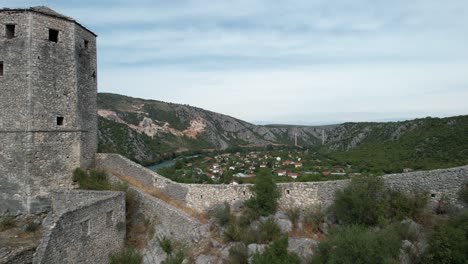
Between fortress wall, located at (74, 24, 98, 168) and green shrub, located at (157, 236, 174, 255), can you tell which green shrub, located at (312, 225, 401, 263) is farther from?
fortress wall, located at (74, 24, 98, 168)

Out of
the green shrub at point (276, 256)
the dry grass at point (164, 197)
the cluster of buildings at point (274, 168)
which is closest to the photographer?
the green shrub at point (276, 256)

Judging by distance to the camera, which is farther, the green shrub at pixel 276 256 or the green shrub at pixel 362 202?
the green shrub at pixel 362 202

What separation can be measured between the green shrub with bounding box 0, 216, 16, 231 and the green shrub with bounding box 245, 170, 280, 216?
8190mm

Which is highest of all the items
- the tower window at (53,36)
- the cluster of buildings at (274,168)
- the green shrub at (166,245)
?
the tower window at (53,36)

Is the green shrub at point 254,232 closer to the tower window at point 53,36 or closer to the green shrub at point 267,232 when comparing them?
the green shrub at point 267,232

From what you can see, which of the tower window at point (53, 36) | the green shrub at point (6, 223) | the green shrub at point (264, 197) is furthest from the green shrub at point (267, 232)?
the tower window at point (53, 36)

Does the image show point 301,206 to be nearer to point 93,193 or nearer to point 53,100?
point 93,193

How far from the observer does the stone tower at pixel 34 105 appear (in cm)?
1156

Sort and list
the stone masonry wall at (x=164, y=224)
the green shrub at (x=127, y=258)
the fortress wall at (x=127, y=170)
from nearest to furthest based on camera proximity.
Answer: the green shrub at (x=127, y=258), the stone masonry wall at (x=164, y=224), the fortress wall at (x=127, y=170)

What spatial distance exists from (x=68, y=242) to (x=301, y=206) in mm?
7678

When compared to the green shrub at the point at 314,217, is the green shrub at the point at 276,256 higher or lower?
lower

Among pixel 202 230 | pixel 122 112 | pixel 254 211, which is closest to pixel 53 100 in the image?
pixel 202 230

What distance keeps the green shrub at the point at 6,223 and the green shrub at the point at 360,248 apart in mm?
10163

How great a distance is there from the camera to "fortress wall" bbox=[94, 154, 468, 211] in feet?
32.4
